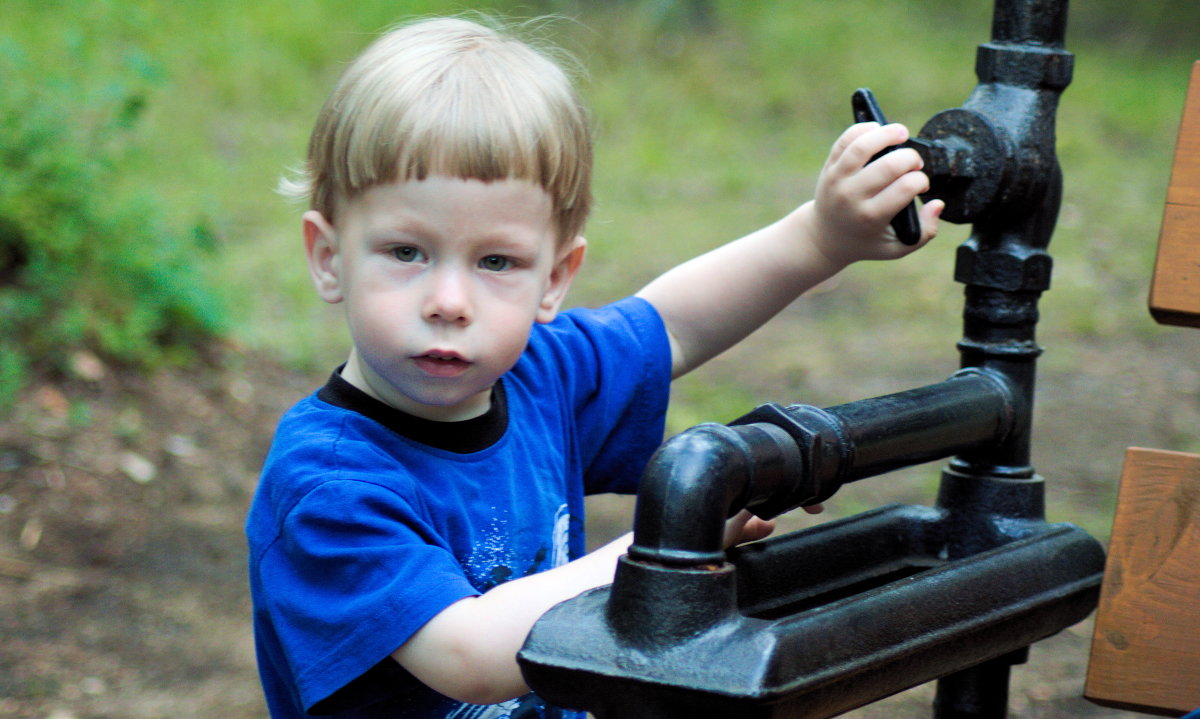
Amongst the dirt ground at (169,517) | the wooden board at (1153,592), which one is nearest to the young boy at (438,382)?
the wooden board at (1153,592)

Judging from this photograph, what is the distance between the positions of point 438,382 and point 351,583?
0.22m

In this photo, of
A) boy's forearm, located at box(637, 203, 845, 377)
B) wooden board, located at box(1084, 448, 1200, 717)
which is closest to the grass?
boy's forearm, located at box(637, 203, 845, 377)

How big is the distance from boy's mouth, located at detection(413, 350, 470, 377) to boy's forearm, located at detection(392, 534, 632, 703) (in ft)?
0.75

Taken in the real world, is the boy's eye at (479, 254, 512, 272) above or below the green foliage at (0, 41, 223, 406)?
above

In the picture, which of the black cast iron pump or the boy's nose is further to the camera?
the boy's nose

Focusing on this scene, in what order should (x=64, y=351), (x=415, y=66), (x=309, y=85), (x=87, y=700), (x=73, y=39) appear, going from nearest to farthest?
1. (x=415, y=66)
2. (x=87, y=700)
3. (x=64, y=351)
4. (x=73, y=39)
5. (x=309, y=85)

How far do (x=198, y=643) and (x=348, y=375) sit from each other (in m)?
1.34

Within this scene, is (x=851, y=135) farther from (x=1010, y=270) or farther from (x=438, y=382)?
(x=438, y=382)

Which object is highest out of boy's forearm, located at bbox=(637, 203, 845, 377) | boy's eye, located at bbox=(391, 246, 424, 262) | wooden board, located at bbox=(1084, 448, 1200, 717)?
boy's eye, located at bbox=(391, 246, 424, 262)

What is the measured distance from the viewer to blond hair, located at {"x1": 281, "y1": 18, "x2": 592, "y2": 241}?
127cm

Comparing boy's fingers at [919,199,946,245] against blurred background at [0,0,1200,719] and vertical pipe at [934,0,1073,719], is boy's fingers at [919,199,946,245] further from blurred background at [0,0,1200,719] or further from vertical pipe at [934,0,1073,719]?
blurred background at [0,0,1200,719]

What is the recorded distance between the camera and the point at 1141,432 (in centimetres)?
341

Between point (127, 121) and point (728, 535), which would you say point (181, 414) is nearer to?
point (127, 121)

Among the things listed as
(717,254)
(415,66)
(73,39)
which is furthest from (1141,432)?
(73,39)
